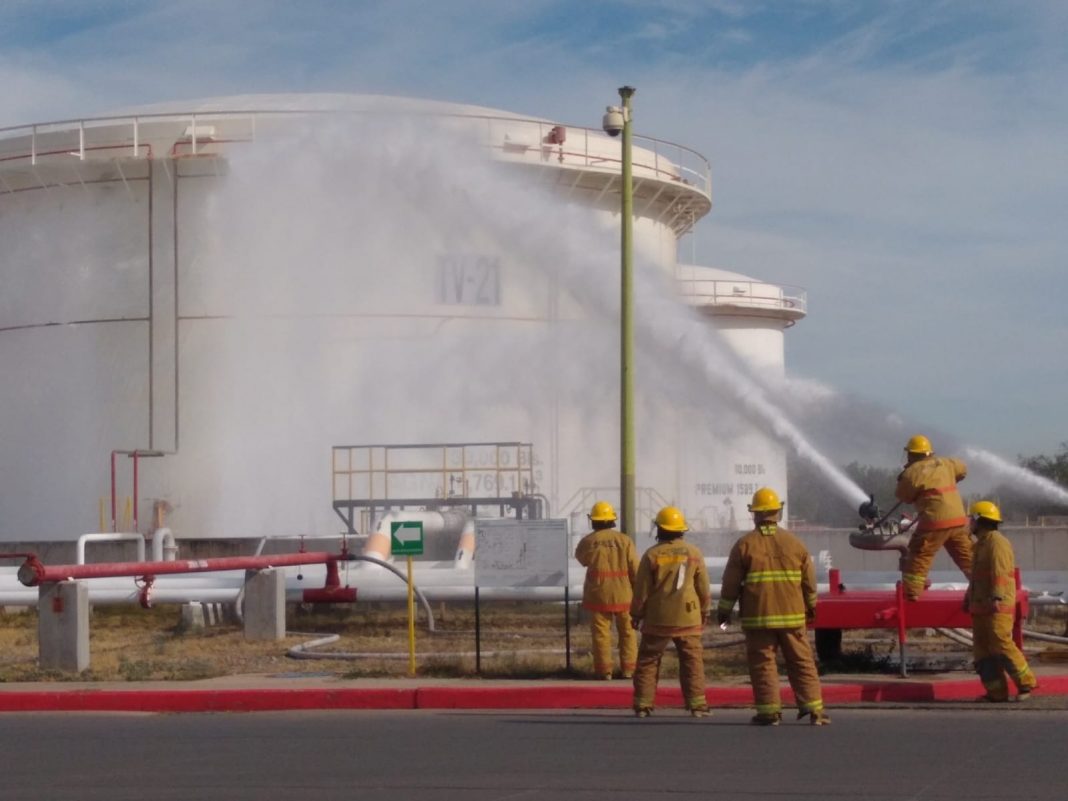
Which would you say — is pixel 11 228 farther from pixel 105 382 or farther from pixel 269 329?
pixel 269 329

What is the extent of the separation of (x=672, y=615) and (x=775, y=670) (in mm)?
875

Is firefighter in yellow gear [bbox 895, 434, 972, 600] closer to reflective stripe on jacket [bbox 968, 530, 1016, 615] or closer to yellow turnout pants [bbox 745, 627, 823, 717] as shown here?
reflective stripe on jacket [bbox 968, 530, 1016, 615]

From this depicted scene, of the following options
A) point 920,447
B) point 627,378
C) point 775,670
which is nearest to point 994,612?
point 920,447

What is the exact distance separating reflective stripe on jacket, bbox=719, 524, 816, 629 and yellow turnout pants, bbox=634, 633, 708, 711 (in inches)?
21.0

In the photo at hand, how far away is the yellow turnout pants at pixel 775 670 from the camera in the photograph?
35.5 ft

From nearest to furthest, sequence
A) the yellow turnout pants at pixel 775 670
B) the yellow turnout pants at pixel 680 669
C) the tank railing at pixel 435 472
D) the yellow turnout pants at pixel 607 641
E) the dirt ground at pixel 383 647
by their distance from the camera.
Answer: the yellow turnout pants at pixel 775 670 → the yellow turnout pants at pixel 680 669 → the yellow turnout pants at pixel 607 641 → the dirt ground at pixel 383 647 → the tank railing at pixel 435 472

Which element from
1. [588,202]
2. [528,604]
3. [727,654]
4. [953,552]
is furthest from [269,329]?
[953,552]

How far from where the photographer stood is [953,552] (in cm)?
1341

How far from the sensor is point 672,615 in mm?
11328

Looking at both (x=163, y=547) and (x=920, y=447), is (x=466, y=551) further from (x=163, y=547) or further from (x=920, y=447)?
(x=920, y=447)

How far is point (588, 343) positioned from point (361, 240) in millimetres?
4869

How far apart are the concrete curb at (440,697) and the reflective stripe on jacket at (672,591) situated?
1.24 m

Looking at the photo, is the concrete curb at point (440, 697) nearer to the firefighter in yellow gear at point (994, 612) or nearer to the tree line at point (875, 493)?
the firefighter in yellow gear at point (994, 612)

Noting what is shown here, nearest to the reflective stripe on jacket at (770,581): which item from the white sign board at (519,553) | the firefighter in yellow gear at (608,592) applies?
the firefighter in yellow gear at (608,592)
